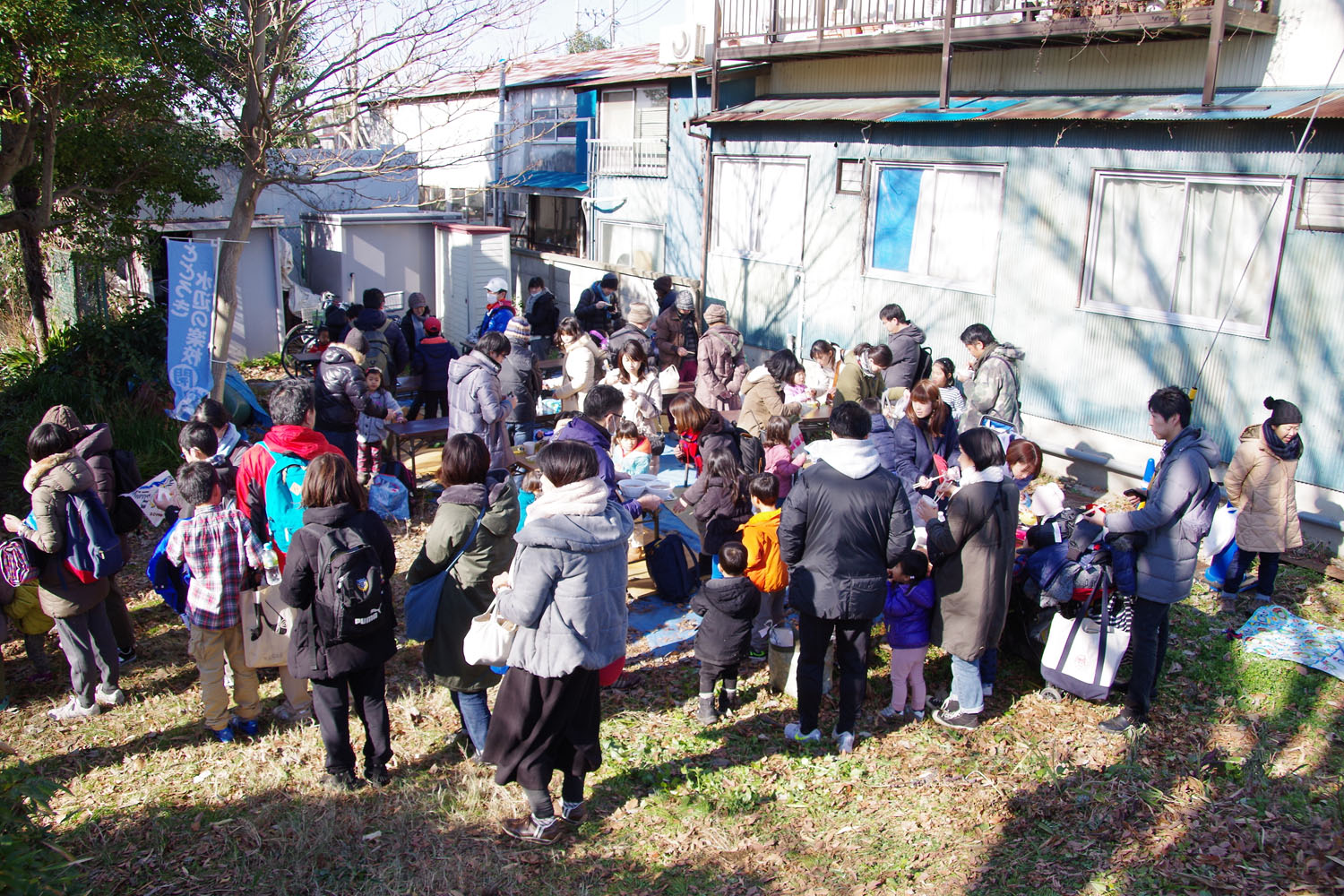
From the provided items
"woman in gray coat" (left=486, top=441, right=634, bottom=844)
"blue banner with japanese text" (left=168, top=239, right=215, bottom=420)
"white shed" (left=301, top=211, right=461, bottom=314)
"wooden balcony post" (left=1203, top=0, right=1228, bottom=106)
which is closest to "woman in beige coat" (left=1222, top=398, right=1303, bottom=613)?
"wooden balcony post" (left=1203, top=0, right=1228, bottom=106)

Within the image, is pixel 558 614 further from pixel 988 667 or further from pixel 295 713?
pixel 988 667

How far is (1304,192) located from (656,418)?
599 cm

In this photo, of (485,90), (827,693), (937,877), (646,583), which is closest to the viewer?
(937,877)

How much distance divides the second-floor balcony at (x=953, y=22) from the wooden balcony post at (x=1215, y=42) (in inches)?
0.6

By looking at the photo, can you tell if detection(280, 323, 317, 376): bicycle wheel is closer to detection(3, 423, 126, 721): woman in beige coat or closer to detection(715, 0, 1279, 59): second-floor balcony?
detection(715, 0, 1279, 59): second-floor balcony

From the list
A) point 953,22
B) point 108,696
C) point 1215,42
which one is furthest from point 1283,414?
point 108,696

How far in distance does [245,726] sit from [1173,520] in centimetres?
533

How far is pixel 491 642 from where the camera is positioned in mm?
4184

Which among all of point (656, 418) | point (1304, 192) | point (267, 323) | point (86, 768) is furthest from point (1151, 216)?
point (267, 323)

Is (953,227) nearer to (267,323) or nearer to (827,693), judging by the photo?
(827,693)

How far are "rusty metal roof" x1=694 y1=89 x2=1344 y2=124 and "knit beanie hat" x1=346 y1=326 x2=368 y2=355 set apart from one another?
6295 millimetres

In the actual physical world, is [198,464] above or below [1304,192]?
below

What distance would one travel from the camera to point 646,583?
7496 mm

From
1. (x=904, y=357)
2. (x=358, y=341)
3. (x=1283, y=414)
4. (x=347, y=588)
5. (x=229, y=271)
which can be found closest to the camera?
(x=347, y=588)
